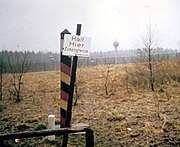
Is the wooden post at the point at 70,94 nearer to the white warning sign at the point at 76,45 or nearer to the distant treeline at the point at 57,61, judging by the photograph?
the white warning sign at the point at 76,45

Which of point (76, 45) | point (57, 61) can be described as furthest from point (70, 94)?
point (57, 61)

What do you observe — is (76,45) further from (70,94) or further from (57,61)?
(57,61)

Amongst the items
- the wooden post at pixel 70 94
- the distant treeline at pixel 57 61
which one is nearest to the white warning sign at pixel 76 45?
the wooden post at pixel 70 94

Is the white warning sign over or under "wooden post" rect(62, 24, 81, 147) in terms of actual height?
over

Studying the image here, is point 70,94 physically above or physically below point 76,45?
below

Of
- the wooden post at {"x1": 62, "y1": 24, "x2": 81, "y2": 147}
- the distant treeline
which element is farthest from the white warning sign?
the distant treeline

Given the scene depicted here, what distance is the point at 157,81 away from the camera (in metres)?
10.7

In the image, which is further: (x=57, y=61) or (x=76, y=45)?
(x=57, y=61)

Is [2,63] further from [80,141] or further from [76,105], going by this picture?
[80,141]

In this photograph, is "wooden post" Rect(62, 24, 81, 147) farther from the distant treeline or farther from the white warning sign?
the distant treeline

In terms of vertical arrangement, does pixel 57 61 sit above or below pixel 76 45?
below

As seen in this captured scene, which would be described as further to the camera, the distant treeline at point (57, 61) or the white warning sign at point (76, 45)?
the distant treeline at point (57, 61)

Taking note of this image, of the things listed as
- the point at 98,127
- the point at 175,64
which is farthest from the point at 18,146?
the point at 175,64

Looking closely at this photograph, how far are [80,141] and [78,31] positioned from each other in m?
1.87
